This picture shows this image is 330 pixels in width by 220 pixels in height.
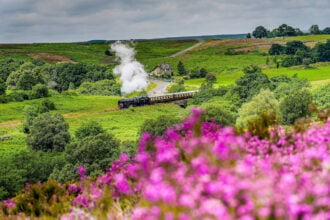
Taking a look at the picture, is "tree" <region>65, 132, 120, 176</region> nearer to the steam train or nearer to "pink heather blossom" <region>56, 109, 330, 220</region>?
"pink heather blossom" <region>56, 109, 330, 220</region>

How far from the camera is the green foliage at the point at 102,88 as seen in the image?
421ft

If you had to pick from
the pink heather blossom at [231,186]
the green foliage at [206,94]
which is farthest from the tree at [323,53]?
the pink heather blossom at [231,186]

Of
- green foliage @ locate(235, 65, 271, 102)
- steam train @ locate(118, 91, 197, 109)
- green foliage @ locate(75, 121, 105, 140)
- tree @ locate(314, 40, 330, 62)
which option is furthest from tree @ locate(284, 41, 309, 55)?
green foliage @ locate(75, 121, 105, 140)

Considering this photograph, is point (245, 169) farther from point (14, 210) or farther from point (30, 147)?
point (30, 147)

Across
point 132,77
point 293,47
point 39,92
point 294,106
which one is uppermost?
point 293,47

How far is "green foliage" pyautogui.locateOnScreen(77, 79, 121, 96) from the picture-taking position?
128 meters

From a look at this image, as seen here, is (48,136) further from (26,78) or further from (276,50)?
(276,50)

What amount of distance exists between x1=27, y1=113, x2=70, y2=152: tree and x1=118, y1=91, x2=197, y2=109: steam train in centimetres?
2529

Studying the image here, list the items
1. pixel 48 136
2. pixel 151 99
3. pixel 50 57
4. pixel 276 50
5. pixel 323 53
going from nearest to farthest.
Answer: pixel 48 136
pixel 151 99
pixel 323 53
pixel 276 50
pixel 50 57

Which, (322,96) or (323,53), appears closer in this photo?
(322,96)

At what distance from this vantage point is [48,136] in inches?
2697

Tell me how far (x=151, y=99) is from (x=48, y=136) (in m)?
34.2

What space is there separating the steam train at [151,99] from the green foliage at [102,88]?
31.2 m

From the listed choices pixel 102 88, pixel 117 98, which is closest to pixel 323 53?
pixel 102 88
